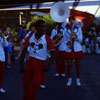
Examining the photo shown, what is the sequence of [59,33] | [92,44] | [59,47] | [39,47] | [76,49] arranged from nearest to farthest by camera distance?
[39,47]
[76,49]
[59,33]
[59,47]
[92,44]

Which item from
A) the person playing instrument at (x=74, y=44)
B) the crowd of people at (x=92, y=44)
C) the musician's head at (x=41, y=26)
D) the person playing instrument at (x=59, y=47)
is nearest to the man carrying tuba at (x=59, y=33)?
the person playing instrument at (x=59, y=47)

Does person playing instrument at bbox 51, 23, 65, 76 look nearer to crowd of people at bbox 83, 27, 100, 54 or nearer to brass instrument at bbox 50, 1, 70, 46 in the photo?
brass instrument at bbox 50, 1, 70, 46

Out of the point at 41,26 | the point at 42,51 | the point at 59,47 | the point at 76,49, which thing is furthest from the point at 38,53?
the point at 59,47

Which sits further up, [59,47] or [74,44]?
[74,44]

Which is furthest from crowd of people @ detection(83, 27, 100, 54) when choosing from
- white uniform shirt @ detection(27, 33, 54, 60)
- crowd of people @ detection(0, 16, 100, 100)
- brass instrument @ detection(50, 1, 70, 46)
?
white uniform shirt @ detection(27, 33, 54, 60)

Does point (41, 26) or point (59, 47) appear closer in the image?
point (41, 26)

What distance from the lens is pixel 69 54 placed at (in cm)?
800

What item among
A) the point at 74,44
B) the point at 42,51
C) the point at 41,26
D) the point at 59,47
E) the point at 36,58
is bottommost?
the point at 59,47

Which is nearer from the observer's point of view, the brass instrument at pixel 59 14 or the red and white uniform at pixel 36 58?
the red and white uniform at pixel 36 58

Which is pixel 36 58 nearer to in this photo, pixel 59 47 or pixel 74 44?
pixel 74 44

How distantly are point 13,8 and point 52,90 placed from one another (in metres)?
21.1

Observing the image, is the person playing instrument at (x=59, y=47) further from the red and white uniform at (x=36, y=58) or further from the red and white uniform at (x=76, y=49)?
the red and white uniform at (x=36, y=58)

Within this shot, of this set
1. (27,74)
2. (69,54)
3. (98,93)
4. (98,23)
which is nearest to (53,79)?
(69,54)

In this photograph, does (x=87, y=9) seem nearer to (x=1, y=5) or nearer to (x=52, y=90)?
(x=1, y=5)
